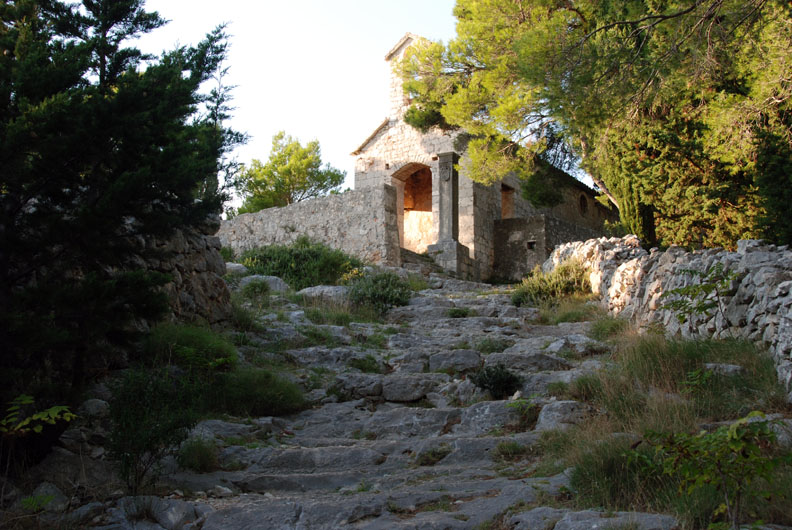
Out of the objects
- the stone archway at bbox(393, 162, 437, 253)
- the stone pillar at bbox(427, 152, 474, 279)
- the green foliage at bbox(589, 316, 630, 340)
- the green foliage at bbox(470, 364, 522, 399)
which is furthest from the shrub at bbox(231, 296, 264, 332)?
the stone archway at bbox(393, 162, 437, 253)

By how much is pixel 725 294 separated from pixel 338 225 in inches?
526

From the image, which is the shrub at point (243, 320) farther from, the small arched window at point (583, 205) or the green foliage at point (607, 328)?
the small arched window at point (583, 205)

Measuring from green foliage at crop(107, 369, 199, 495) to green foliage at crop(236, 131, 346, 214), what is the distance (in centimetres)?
2342

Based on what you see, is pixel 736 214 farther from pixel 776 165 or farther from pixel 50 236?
pixel 50 236

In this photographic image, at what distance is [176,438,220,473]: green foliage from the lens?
14.4ft

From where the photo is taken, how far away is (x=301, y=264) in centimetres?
1370

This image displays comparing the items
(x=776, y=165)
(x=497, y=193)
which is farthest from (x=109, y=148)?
(x=497, y=193)

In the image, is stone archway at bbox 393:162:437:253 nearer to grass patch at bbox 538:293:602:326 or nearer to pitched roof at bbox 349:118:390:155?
pitched roof at bbox 349:118:390:155

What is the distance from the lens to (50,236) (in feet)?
13.7

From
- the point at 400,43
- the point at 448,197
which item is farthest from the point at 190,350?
the point at 400,43

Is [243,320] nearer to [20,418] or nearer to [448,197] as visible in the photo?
[20,418]

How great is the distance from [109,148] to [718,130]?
327 inches

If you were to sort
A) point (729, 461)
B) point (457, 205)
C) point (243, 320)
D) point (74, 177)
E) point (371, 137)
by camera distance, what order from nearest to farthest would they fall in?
1. point (729, 461)
2. point (74, 177)
3. point (243, 320)
4. point (457, 205)
5. point (371, 137)

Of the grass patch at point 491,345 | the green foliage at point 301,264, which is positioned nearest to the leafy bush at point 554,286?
the grass patch at point 491,345
